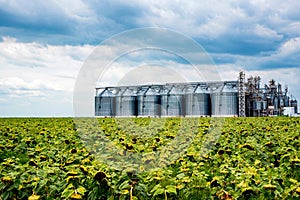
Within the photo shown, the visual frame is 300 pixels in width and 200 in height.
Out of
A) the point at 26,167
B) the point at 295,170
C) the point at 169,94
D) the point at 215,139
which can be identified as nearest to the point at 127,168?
the point at 26,167

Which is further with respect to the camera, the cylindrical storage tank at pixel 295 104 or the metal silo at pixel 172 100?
the cylindrical storage tank at pixel 295 104

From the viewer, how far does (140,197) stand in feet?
10.0

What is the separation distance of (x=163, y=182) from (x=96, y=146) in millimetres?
2093

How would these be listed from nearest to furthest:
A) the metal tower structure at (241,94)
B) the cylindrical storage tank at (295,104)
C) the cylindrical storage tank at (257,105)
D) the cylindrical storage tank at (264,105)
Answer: the metal tower structure at (241,94)
the cylindrical storage tank at (257,105)
the cylindrical storage tank at (264,105)
the cylindrical storage tank at (295,104)

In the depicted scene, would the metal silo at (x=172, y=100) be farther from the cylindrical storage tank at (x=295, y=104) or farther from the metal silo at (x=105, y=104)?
the cylindrical storage tank at (x=295, y=104)

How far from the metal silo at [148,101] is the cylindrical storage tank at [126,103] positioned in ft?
1.71

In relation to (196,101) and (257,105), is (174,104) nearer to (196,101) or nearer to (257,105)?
(196,101)

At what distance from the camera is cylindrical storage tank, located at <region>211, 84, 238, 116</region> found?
28962mm

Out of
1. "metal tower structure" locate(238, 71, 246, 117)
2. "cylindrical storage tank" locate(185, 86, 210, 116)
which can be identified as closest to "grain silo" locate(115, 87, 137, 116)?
"cylindrical storage tank" locate(185, 86, 210, 116)

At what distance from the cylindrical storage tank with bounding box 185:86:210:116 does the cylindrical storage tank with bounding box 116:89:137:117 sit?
423 centimetres

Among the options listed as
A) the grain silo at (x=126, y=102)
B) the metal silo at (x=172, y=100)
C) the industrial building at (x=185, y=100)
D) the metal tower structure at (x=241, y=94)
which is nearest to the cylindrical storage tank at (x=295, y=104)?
the industrial building at (x=185, y=100)

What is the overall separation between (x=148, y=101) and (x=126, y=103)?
2043mm

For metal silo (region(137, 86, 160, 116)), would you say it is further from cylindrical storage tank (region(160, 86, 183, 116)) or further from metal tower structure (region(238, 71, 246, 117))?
metal tower structure (region(238, 71, 246, 117))

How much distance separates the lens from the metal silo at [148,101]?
29547 mm
